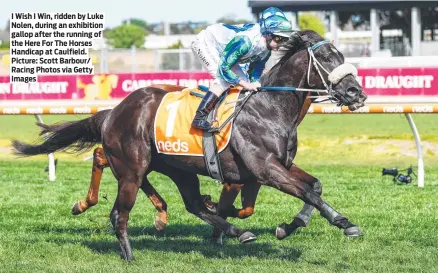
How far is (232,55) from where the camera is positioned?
271 inches

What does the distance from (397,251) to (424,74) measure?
756cm

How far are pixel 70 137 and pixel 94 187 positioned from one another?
0.47 metres

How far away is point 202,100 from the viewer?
23.2 feet

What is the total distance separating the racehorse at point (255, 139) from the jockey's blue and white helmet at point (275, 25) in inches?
3.1

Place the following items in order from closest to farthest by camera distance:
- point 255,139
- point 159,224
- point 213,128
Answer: point 255,139
point 213,128
point 159,224

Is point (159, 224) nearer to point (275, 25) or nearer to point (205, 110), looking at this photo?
Result: point (205, 110)

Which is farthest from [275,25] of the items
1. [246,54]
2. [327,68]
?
[327,68]

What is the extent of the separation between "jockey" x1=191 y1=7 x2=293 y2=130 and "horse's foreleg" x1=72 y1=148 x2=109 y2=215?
61.7 inches

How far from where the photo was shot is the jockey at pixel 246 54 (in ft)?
22.5

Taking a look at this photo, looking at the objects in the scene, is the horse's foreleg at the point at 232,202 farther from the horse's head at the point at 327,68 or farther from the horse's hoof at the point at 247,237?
the horse's head at the point at 327,68

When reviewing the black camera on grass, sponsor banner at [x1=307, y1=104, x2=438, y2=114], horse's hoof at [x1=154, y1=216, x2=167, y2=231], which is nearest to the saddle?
horse's hoof at [x1=154, y1=216, x2=167, y2=231]

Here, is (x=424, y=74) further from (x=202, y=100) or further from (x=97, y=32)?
(x=202, y=100)

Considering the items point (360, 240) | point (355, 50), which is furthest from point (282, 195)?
point (355, 50)

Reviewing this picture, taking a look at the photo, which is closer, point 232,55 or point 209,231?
point 232,55
